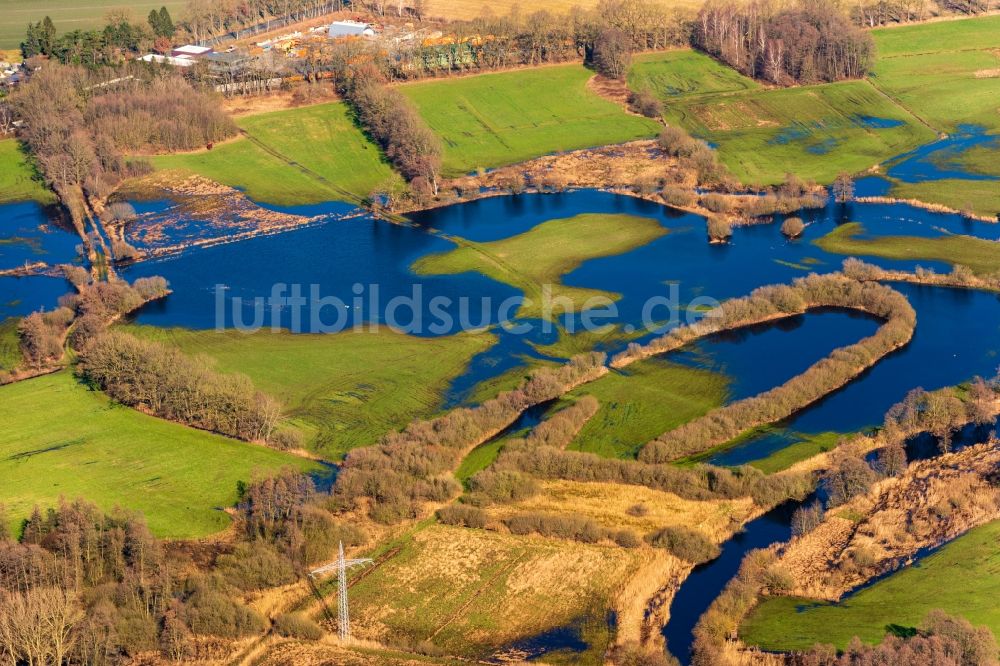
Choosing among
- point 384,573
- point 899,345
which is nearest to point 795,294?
point 899,345

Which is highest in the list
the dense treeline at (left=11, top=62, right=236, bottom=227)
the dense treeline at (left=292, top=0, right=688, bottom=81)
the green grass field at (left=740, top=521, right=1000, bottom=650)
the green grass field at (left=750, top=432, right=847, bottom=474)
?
the dense treeline at (left=292, top=0, right=688, bottom=81)

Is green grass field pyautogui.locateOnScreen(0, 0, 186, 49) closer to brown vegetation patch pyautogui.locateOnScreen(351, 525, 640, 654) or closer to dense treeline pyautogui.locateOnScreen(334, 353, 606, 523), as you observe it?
dense treeline pyautogui.locateOnScreen(334, 353, 606, 523)

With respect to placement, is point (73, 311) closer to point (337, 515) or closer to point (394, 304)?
point (394, 304)

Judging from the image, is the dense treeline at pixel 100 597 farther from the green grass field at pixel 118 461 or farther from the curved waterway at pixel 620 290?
the curved waterway at pixel 620 290

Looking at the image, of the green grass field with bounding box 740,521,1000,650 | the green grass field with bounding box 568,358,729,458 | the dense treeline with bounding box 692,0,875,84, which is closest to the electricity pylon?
the green grass field with bounding box 568,358,729,458

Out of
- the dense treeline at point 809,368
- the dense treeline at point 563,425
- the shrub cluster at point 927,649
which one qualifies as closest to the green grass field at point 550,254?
the dense treeline at point 809,368

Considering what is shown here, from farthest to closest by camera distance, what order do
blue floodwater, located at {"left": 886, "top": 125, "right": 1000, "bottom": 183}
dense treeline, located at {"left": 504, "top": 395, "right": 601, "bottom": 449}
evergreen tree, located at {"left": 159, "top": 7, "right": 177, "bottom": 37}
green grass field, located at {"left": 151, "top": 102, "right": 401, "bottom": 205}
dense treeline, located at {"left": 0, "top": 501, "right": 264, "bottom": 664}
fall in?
evergreen tree, located at {"left": 159, "top": 7, "right": 177, "bottom": 37}, green grass field, located at {"left": 151, "top": 102, "right": 401, "bottom": 205}, blue floodwater, located at {"left": 886, "top": 125, "right": 1000, "bottom": 183}, dense treeline, located at {"left": 504, "top": 395, "right": 601, "bottom": 449}, dense treeline, located at {"left": 0, "top": 501, "right": 264, "bottom": 664}

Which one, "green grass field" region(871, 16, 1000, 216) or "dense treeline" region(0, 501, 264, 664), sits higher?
"green grass field" region(871, 16, 1000, 216)
